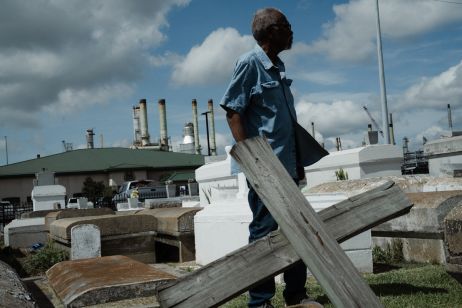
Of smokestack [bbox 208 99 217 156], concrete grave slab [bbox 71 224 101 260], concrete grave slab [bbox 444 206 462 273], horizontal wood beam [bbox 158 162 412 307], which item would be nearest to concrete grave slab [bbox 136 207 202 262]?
concrete grave slab [bbox 71 224 101 260]

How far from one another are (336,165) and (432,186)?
3.30 m

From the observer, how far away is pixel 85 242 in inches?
249

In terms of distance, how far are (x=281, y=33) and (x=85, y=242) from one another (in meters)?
4.06

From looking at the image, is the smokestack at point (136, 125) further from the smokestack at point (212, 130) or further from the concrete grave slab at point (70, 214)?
the concrete grave slab at point (70, 214)

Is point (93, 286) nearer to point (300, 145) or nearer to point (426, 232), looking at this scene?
point (300, 145)

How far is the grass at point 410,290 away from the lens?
12.8ft

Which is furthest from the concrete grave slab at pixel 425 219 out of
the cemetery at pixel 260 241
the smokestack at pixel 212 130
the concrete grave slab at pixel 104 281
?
the smokestack at pixel 212 130

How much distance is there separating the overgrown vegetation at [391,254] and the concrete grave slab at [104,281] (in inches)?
116

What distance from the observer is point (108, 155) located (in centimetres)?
5253

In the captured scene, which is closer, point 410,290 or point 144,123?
point 410,290

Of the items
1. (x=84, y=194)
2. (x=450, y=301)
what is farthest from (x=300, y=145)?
(x=84, y=194)

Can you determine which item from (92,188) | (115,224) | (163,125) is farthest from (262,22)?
(163,125)

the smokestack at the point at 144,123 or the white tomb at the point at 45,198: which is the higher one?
the smokestack at the point at 144,123

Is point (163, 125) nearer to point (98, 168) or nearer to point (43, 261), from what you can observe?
point (98, 168)
